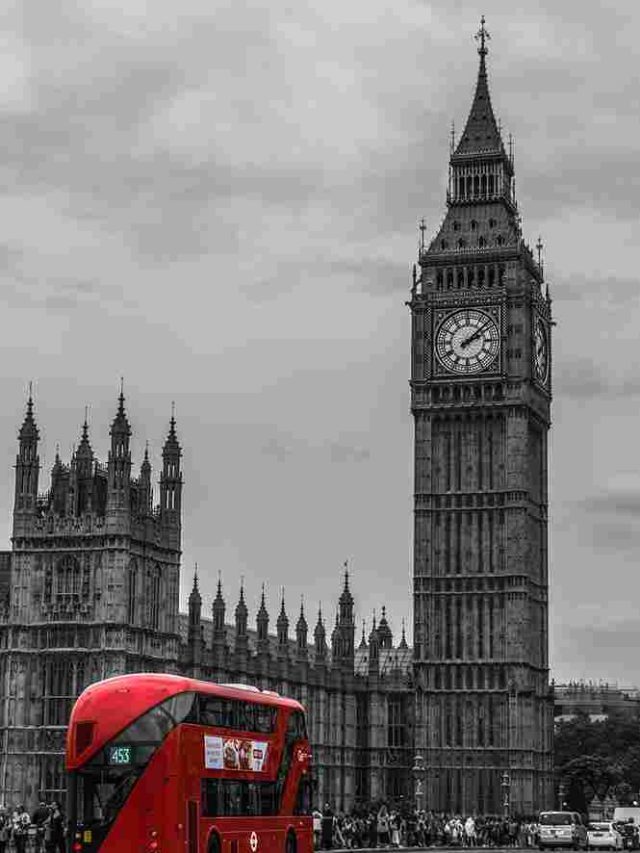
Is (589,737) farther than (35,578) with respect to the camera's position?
Yes

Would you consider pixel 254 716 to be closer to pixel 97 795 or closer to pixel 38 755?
pixel 97 795

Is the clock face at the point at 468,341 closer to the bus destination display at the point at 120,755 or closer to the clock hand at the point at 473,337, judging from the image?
the clock hand at the point at 473,337

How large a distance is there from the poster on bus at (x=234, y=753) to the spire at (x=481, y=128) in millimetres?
86057

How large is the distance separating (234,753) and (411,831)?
4692 cm

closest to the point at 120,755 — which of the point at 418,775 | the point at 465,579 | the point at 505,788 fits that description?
the point at 418,775

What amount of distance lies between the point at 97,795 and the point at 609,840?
4683cm

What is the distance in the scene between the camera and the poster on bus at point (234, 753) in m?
41.7

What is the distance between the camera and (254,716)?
4531 cm

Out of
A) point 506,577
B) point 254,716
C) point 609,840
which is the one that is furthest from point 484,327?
point 254,716

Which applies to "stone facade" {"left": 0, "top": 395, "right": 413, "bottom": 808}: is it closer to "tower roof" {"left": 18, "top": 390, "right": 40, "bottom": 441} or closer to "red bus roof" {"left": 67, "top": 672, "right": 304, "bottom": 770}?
"tower roof" {"left": 18, "top": 390, "right": 40, "bottom": 441}

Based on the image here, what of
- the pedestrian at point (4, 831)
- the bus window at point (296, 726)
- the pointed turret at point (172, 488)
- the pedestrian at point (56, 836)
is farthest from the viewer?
the pointed turret at point (172, 488)

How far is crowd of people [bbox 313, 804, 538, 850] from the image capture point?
7900cm

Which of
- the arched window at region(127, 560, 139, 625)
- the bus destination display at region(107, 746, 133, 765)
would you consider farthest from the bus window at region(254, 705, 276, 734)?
the arched window at region(127, 560, 139, 625)

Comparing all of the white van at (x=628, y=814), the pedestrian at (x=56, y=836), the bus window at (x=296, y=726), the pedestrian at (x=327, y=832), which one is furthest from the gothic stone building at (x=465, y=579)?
the bus window at (x=296, y=726)
